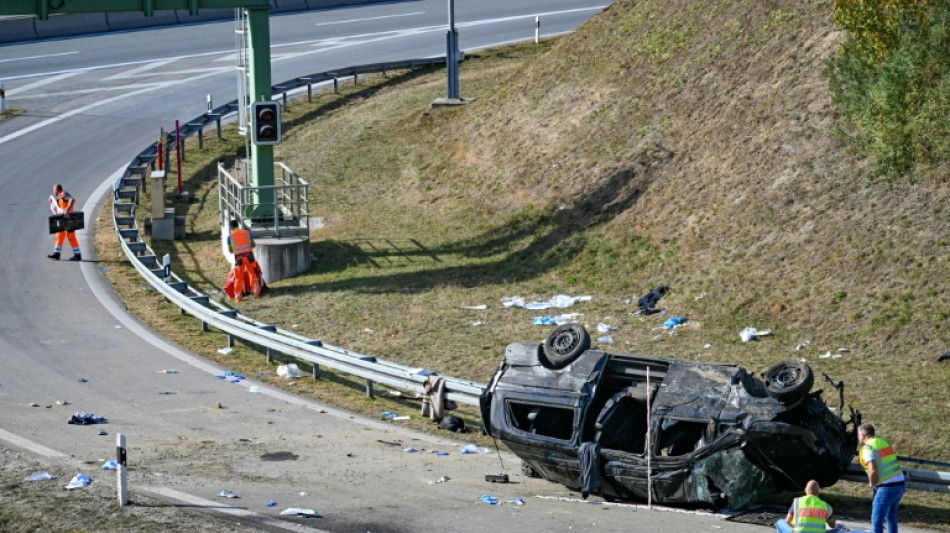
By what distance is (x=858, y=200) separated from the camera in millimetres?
22969

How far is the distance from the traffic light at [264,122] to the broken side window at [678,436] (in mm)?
13736

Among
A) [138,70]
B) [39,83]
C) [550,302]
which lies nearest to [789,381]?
[550,302]

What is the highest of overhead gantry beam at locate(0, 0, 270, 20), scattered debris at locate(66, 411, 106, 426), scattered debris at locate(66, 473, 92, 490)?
overhead gantry beam at locate(0, 0, 270, 20)

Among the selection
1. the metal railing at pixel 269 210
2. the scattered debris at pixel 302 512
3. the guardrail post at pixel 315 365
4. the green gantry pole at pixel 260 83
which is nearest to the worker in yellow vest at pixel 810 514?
the scattered debris at pixel 302 512

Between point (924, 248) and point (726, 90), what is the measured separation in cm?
770

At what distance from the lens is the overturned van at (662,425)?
13.4 metres

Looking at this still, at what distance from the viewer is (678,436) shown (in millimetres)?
14289

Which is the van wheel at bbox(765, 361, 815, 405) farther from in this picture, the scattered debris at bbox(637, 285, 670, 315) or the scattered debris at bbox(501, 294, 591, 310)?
the scattered debris at bbox(501, 294, 591, 310)

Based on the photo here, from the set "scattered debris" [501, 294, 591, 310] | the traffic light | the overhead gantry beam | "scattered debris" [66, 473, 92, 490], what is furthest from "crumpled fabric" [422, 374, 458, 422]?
the overhead gantry beam

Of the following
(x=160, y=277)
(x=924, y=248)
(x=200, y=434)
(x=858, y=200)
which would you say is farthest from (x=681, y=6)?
→ (x=200, y=434)

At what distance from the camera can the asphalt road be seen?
1391 cm

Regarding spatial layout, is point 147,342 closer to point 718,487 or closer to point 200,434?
point 200,434

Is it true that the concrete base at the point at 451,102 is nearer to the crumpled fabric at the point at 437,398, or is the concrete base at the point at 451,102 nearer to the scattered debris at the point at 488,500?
the crumpled fabric at the point at 437,398

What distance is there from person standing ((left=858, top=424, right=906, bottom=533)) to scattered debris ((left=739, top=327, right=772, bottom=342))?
8.02 metres
